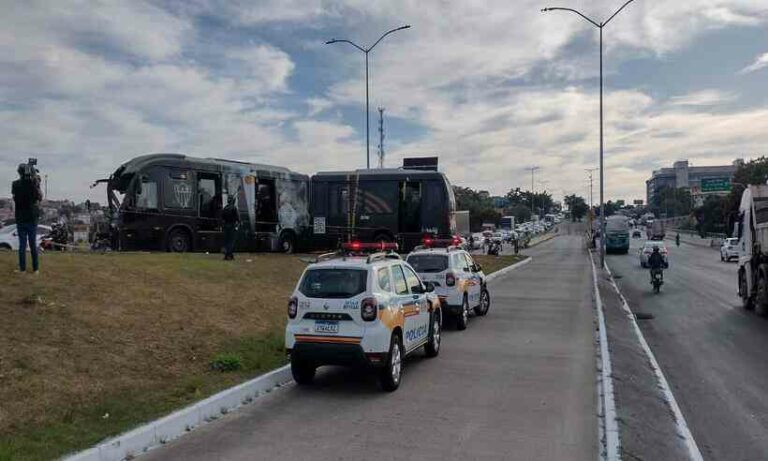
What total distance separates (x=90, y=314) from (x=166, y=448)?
13.1ft

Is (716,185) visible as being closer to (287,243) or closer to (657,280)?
(657,280)

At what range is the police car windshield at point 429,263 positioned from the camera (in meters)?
14.5

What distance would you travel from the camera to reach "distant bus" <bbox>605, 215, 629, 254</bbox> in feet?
188

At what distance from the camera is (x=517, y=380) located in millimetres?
9375

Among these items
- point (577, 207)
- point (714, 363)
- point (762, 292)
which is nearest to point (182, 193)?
point (714, 363)

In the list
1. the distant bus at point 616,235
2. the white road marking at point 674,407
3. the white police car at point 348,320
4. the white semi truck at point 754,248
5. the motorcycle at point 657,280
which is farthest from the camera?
the distant bus at point 616,235

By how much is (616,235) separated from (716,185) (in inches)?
1228

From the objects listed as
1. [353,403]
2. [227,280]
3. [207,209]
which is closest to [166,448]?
[353,403]

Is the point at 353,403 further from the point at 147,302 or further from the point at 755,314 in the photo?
the point at 755,314

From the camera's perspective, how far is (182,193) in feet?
65.4

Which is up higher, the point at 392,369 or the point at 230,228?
the point at 230,228

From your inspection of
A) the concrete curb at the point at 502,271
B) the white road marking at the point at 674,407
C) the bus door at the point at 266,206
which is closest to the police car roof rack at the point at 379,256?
the white road marking at the point at 674,407

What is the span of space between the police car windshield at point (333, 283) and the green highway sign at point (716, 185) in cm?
8096

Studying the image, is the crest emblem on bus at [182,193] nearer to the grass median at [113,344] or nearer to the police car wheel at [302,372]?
the grass median at [113,344]
